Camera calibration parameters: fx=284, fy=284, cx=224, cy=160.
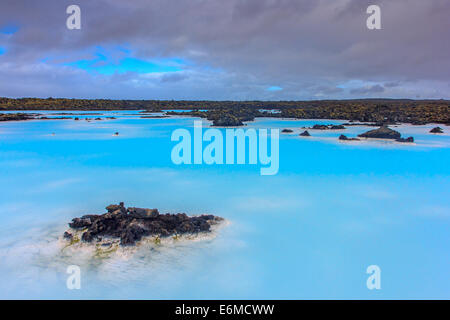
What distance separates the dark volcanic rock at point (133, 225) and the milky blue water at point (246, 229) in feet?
0.74

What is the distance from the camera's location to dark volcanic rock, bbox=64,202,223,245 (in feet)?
13.2

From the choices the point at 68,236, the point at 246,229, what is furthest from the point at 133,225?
the point at 246,229

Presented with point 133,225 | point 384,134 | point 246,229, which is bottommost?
point 246,229

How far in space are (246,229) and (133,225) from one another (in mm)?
1785

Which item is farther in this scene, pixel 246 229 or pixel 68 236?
pixel 246 229

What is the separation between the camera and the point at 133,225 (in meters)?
4.07

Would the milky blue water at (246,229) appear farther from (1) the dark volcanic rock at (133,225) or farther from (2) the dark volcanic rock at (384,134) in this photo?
(2) the dark volcanic rock at (384,134)

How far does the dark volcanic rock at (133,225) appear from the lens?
402cm

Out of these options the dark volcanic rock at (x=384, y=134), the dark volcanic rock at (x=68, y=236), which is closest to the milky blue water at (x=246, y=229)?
the dark volcanic rock at (x=68, y=236)

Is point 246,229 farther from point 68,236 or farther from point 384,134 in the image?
point 384,134

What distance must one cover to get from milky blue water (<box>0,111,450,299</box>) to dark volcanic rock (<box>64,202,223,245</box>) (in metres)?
0.23

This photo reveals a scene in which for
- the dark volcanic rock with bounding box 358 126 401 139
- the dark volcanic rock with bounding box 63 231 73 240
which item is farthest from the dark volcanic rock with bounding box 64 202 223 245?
the dark volcanic rock with bounding box 358 126 401 139
